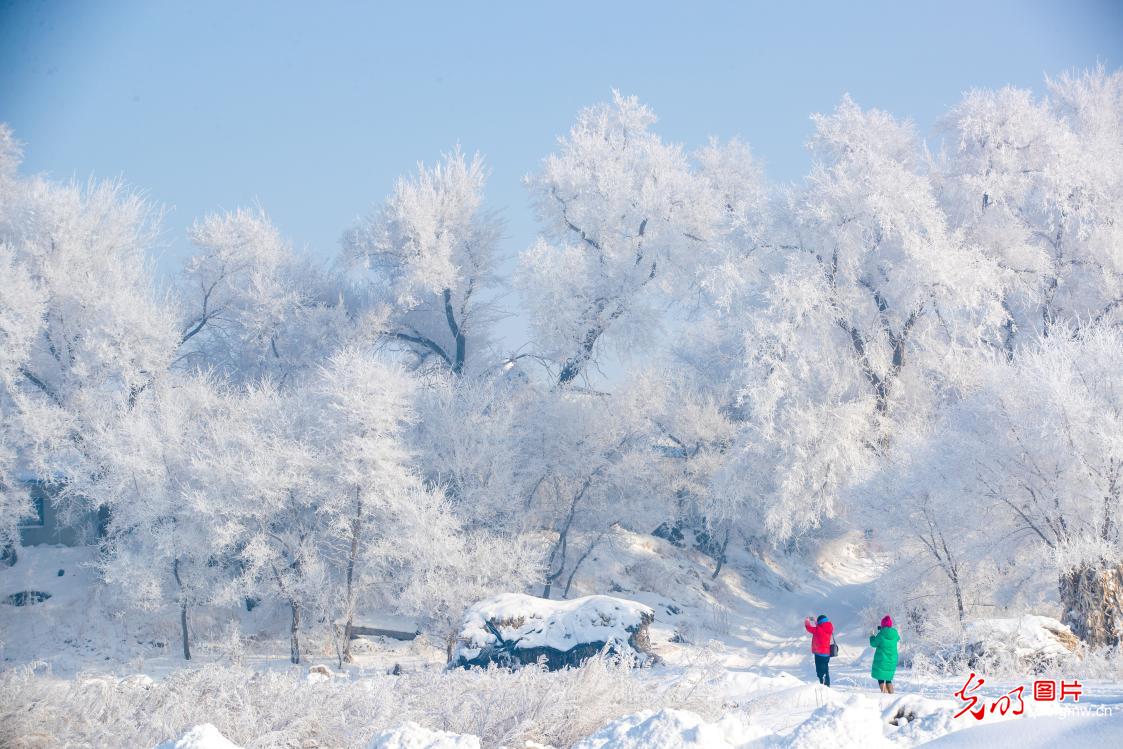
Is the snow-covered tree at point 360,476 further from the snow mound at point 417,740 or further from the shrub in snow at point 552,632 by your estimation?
the snow mound at point 417,740

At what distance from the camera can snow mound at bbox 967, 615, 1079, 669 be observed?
12977mm

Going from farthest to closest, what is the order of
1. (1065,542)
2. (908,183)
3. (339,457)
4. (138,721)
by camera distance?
(908,183) < (339,457) < (1065,542) < (138,721)

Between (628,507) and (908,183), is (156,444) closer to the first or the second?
(628,507)

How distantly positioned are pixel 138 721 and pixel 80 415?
71.4 feet

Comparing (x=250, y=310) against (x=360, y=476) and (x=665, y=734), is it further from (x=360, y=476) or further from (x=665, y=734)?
(x=665, y=734)

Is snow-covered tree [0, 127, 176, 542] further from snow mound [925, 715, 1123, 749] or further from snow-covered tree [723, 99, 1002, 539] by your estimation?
snow mound [925, 715, 1123, 749]

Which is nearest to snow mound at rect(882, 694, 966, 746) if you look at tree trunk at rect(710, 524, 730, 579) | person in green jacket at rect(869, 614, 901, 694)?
person in green jacket at rect(869, 614, 901, 694)

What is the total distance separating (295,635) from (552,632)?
9318 mm

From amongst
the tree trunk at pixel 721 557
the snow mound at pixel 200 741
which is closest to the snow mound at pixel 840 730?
the snow mound at pixel 200 741

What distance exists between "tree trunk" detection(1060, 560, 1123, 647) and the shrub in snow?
7.56 metres

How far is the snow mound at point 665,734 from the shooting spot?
6.57 metres

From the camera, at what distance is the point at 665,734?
21.8 feet

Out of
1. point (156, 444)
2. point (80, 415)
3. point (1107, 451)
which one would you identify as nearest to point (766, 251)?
point (1107, 451)

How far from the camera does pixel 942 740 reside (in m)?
6.90
